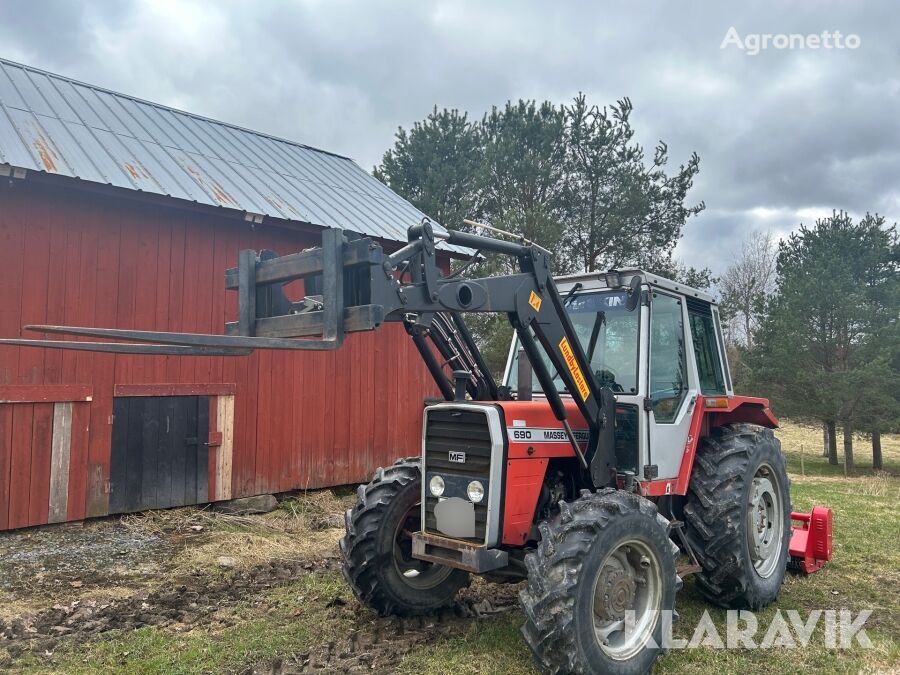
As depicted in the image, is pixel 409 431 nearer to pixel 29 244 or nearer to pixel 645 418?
pixel 29 244

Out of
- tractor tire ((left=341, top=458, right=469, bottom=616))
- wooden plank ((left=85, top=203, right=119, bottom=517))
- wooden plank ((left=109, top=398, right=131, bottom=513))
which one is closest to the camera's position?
tractor tire ((left=341, top=458, right=469, bottom=616))

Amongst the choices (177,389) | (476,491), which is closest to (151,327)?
(177,389)

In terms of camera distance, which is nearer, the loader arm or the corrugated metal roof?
the loader arm

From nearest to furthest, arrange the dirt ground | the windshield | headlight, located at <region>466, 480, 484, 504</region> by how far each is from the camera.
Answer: headlight, located at <region>466, 480, 484, 504</region> → the dirt ground → the windshield

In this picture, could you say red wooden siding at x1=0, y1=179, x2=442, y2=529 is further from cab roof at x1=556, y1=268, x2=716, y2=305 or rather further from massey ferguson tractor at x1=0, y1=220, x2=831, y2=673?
cab roof at x1=556, y1=268, x2=716, y2=305

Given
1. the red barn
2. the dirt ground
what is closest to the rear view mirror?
the dirt ground

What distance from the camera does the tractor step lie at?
12.3ft

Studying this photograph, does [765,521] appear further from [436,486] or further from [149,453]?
[149,453]

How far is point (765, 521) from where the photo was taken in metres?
5.42

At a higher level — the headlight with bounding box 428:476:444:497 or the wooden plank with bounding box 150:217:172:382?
the wooden plank with bounding box 150:217:172:382

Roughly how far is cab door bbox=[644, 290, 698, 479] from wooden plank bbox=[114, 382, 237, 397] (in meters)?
5.85

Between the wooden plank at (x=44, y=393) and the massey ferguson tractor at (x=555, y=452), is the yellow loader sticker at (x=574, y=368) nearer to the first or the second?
the massey ferguson tractor at (x=555, y=452)

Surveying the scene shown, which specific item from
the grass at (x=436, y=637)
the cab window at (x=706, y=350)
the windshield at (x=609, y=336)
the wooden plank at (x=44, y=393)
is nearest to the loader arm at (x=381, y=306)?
the windshield at (x=609, y=336)

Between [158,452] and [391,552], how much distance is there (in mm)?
4733
